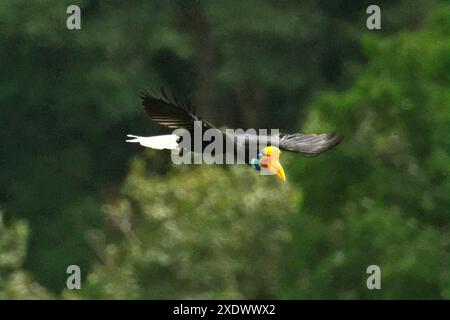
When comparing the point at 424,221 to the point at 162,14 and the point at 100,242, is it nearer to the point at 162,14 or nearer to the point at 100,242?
the point at 100,242

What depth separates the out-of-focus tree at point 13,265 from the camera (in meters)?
21.0

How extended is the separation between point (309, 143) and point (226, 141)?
654 millimetres

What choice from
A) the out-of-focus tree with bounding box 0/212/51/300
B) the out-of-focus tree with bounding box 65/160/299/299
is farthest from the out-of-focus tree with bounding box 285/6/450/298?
the out-of-focus tree with bounding box 0/212/51/300

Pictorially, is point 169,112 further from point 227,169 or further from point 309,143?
point 227,169

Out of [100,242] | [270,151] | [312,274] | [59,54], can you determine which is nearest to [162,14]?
[59,54]

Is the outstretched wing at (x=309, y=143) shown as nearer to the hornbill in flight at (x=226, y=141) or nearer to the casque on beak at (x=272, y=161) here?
the hornbill in flight at (x=226, y=141)

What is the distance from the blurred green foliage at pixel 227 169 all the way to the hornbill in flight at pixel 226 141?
1.84ft

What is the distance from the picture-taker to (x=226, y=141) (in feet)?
31.4

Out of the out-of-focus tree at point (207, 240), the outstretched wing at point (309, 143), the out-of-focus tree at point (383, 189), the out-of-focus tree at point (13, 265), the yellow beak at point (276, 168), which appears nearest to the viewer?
the yellow beak at point (276, 168)

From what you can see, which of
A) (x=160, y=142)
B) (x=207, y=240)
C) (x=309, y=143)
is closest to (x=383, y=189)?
(x=207, y=240)

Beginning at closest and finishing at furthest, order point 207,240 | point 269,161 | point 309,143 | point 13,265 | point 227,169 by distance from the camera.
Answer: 1. point 269,161
2. point 309,143
3. point 207,240
4. point 13,265
5. point 227,169

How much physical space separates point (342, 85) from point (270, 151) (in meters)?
17.6

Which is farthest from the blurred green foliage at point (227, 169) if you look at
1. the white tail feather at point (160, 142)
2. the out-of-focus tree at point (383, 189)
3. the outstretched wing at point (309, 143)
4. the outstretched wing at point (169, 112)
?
the outstretched wing at point (309, 143)

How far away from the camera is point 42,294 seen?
855 inches
